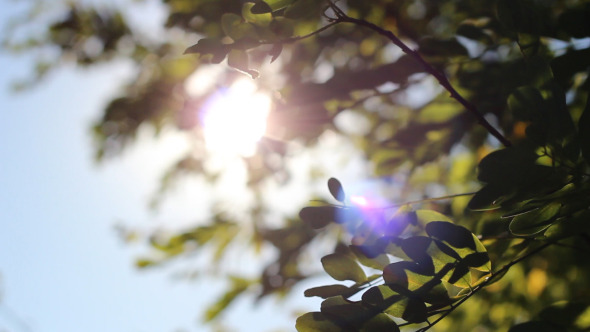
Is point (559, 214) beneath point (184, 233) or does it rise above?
beneath

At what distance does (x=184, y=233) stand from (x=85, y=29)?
1.28 meters

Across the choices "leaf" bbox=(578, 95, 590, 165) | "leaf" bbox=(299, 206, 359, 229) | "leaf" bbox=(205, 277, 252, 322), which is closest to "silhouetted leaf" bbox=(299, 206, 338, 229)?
"leaf" bbox=(299, 206, 359, 229)

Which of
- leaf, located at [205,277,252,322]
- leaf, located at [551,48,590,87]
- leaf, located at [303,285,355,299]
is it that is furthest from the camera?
leaf, located at [205,277,252,322]

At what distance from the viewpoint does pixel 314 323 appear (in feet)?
1.83

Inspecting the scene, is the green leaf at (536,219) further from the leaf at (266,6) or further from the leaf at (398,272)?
the leaf at (266,6)

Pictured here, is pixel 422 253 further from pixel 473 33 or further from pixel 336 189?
pixel 473 33

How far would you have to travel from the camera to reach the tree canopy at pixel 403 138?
55 cm

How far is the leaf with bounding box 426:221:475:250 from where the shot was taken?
0.56m

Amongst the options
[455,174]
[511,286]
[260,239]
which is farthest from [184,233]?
[511,286]

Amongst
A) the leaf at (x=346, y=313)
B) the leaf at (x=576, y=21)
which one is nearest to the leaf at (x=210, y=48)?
the leaf at (x=346, y=313)

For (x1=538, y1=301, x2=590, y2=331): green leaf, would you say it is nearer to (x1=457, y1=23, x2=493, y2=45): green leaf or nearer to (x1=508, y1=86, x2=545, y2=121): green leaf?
(x1=508, y1=86, x2=545, y2=121): green leaf

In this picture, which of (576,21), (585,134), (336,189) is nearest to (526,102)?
(585,134)

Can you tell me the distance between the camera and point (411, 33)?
160cm

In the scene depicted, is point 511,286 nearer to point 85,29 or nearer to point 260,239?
point 260,239
